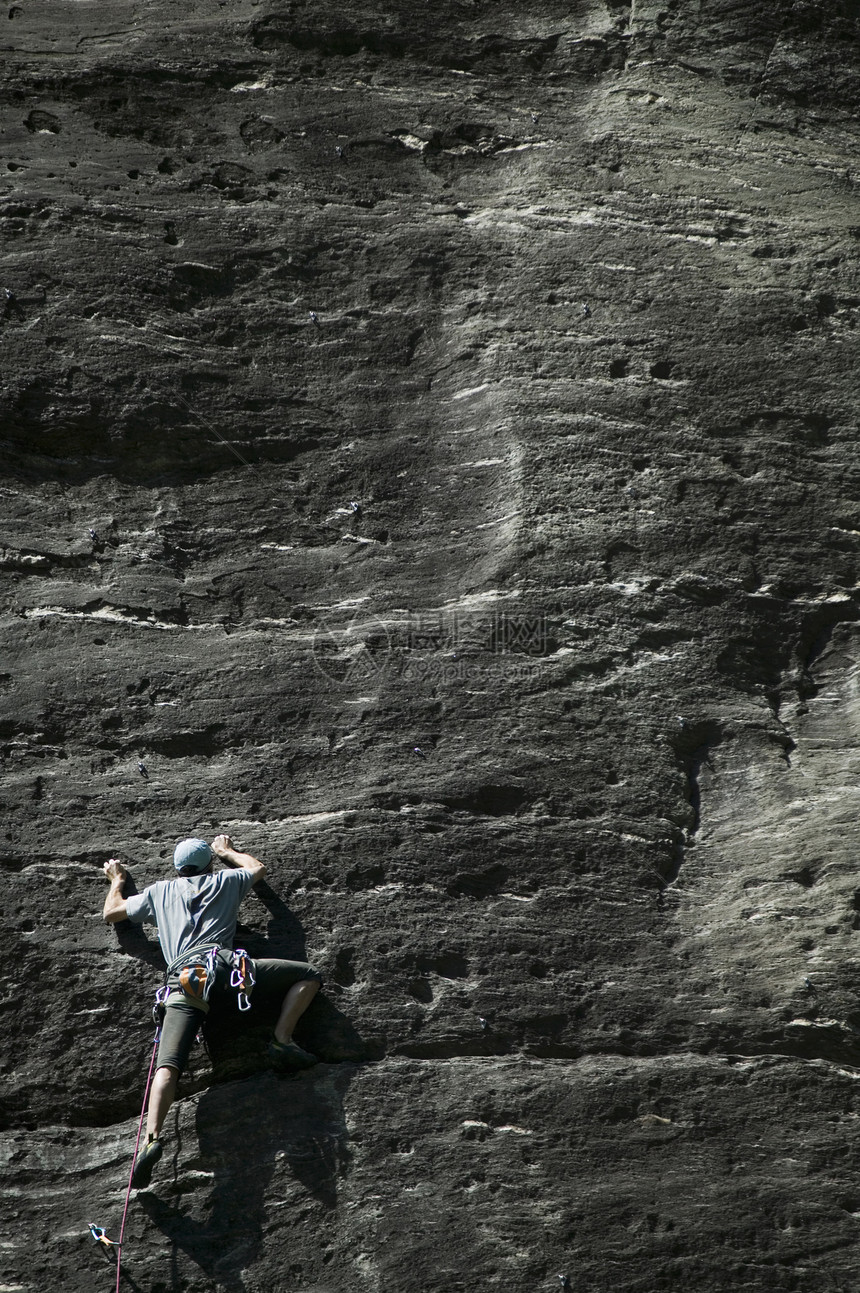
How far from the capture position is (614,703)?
521 centimetres

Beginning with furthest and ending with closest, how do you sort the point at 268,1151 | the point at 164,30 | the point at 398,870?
the point at 164,30, the point at 398,870, the point at 268,1151

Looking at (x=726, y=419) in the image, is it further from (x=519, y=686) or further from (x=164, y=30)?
(x=164, y=30)

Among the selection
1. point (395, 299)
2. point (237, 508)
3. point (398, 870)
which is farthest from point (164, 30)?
point (398, 870)

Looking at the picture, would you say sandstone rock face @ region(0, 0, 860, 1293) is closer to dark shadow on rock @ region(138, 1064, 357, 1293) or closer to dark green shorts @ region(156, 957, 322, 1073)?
dark shadow on rock @ region(138, 1064, 357, 1293)

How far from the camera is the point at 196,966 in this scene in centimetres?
446

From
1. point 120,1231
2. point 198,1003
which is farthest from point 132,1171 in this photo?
point 198,1003

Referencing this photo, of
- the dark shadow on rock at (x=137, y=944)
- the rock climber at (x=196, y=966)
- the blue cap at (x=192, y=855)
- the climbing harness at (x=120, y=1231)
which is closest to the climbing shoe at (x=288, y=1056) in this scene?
the rock climber at (x=196, y=966)

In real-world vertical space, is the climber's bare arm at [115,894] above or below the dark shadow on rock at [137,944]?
above

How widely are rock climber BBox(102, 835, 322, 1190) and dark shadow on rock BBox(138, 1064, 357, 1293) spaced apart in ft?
0.43

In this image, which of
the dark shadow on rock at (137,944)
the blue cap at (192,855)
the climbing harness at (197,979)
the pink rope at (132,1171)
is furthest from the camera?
the dark shadow on rock at (137,944)

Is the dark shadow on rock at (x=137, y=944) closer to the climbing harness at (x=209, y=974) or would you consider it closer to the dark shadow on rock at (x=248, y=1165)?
the climbing harness at (x=209, y=974)

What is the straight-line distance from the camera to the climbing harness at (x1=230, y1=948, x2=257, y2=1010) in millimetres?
4477

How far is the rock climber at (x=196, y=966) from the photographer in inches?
173

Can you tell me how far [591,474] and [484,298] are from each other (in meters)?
1.17
